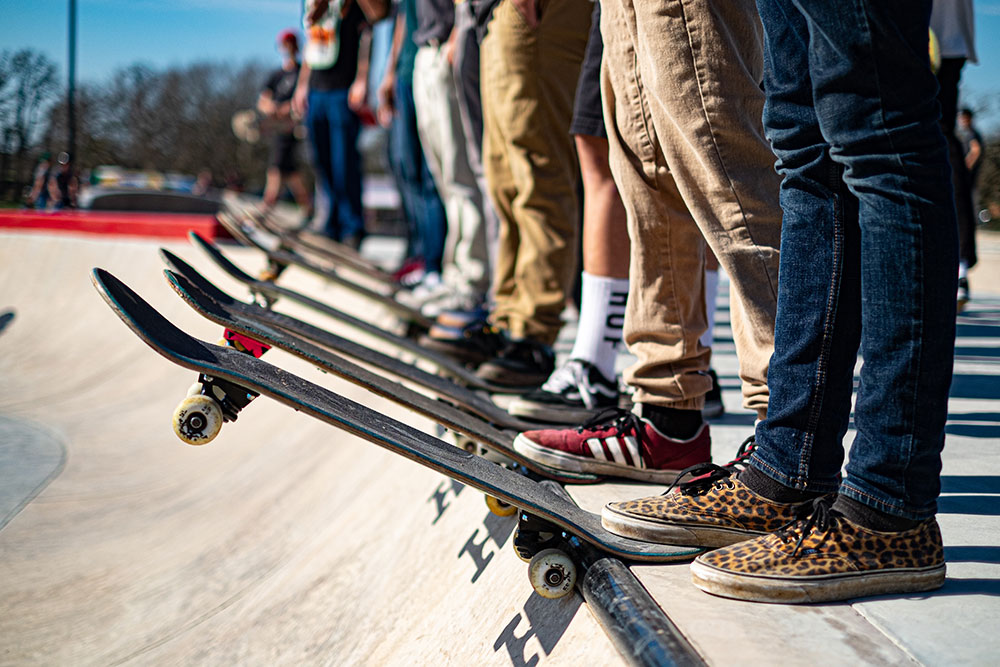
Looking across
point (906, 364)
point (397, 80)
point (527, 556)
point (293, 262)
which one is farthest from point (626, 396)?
point (397, 80)

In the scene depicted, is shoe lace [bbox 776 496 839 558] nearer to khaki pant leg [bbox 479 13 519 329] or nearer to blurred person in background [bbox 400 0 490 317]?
khaki pant leg [bbox 479 13 519 329]

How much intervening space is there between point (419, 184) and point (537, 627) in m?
4.54

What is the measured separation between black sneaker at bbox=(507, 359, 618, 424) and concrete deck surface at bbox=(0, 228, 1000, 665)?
36 cm

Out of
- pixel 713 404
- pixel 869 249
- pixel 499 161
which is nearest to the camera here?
pixel 869 249

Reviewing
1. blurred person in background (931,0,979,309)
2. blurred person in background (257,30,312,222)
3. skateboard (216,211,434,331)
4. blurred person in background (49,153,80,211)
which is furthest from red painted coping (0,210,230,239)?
blurred person in background (931,0,979,309)

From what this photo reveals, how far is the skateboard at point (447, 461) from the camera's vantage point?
1324mm

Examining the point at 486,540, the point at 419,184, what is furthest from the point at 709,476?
the point at 419,184

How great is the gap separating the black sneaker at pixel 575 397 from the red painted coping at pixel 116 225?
6.91 metres

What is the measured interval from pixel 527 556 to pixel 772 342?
2.14 ft

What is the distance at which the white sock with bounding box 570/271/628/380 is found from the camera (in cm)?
223

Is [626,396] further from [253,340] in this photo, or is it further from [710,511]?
[253,340]

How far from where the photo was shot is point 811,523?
4.09ft

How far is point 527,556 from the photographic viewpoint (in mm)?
1361

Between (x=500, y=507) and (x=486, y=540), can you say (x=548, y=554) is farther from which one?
(x=486, y=540)
